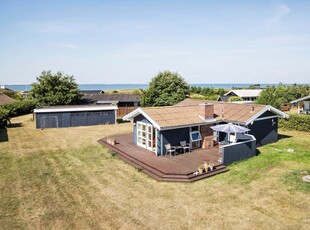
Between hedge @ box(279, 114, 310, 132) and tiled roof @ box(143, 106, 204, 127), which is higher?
tiled roof @ box(143, 106, 204, 127)

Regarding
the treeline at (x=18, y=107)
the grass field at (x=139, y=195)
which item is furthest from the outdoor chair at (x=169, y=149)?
the treeline at (x=18, y=107)

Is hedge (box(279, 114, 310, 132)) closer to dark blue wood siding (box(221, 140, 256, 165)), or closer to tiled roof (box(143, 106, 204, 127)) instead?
dark blue wood siding (box(221, 140, 256, 165))

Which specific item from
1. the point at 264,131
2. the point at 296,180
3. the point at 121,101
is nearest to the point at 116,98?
the point at 121,101

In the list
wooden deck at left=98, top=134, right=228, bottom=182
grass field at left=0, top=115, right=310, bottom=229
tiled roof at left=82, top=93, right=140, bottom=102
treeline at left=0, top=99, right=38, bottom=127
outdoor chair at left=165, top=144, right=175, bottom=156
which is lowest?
grass field at left=0, top=115, right=310, bottom=229

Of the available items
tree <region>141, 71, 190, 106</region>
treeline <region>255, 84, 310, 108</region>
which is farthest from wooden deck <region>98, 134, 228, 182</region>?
tree <region>141, 71, 190, 106</region>

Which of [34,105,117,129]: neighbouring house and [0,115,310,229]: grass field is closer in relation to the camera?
[0,115,310,229]: grass field

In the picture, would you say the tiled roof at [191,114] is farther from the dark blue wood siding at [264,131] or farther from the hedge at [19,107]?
the hedge at [19,107]
